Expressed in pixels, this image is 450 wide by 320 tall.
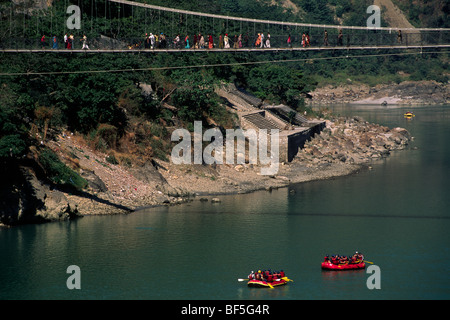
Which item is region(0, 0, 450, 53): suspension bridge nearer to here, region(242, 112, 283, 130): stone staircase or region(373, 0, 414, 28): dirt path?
region(242, 112, 283, 130): stone staircase

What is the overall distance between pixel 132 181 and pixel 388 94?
82.6 m

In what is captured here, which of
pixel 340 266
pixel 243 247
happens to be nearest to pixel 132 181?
pixel 243 247

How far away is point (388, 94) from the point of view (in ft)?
377

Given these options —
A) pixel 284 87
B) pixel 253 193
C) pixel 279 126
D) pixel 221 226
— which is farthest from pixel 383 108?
pixel 221 226

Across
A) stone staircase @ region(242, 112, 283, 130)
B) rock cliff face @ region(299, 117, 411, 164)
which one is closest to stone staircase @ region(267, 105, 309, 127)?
rock cliff face @ region(299, 117, 411, 164)


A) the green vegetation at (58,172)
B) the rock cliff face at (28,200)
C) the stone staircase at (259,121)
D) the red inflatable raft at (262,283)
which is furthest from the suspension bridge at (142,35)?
the red inflatable raft at (262,283)

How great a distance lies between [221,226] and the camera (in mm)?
34438

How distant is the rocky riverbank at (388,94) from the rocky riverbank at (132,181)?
191 feet

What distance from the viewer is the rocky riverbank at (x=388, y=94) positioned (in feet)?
364

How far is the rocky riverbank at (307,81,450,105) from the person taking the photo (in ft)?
364

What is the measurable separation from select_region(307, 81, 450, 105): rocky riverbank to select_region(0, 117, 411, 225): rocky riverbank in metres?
58.2

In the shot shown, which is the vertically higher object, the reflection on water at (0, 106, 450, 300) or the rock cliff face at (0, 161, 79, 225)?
the rock cliff face at (0, 161, 79, 225)

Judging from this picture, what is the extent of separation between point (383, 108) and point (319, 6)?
46.8 m
